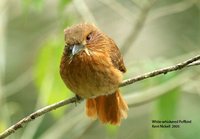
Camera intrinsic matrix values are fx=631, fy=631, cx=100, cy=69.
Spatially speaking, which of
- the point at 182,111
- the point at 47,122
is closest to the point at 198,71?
the point at 182,111

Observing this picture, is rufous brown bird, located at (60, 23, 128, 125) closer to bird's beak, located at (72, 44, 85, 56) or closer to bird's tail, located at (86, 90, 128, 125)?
bird's beak, located at (72, 44, 85, 56)

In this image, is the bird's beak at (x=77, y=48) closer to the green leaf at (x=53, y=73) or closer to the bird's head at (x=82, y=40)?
the bird's head at (x=82, y=40)

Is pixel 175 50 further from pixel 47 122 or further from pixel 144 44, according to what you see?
pixel 47 122

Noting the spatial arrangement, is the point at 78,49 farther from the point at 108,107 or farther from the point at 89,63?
the point at 108,107

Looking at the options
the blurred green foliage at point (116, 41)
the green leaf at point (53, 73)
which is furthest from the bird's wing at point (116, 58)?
the blurred green foliage at point (116, 41)

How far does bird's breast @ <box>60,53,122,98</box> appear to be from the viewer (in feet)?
10.2

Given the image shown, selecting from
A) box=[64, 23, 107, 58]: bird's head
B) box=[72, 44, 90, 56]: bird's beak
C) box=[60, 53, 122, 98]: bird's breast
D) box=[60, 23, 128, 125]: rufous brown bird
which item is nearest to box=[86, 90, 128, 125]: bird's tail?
box=[60, 23, 128, 125]: rufous brown bird

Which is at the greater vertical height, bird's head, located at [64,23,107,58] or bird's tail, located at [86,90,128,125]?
bird's head, located at [64,23,107,58]

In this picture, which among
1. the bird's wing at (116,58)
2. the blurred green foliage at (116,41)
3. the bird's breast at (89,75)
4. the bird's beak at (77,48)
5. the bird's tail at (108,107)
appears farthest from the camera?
the blurred green foliage at (116,41)

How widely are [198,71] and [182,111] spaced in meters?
1.89

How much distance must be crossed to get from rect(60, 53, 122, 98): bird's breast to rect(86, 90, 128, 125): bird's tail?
30cm

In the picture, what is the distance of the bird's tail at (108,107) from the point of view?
349 centimetres

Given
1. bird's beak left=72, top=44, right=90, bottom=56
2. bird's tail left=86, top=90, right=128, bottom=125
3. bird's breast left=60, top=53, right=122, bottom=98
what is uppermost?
bird's beak left=72, top=44, right=90, bottom=56

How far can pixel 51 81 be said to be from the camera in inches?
138
